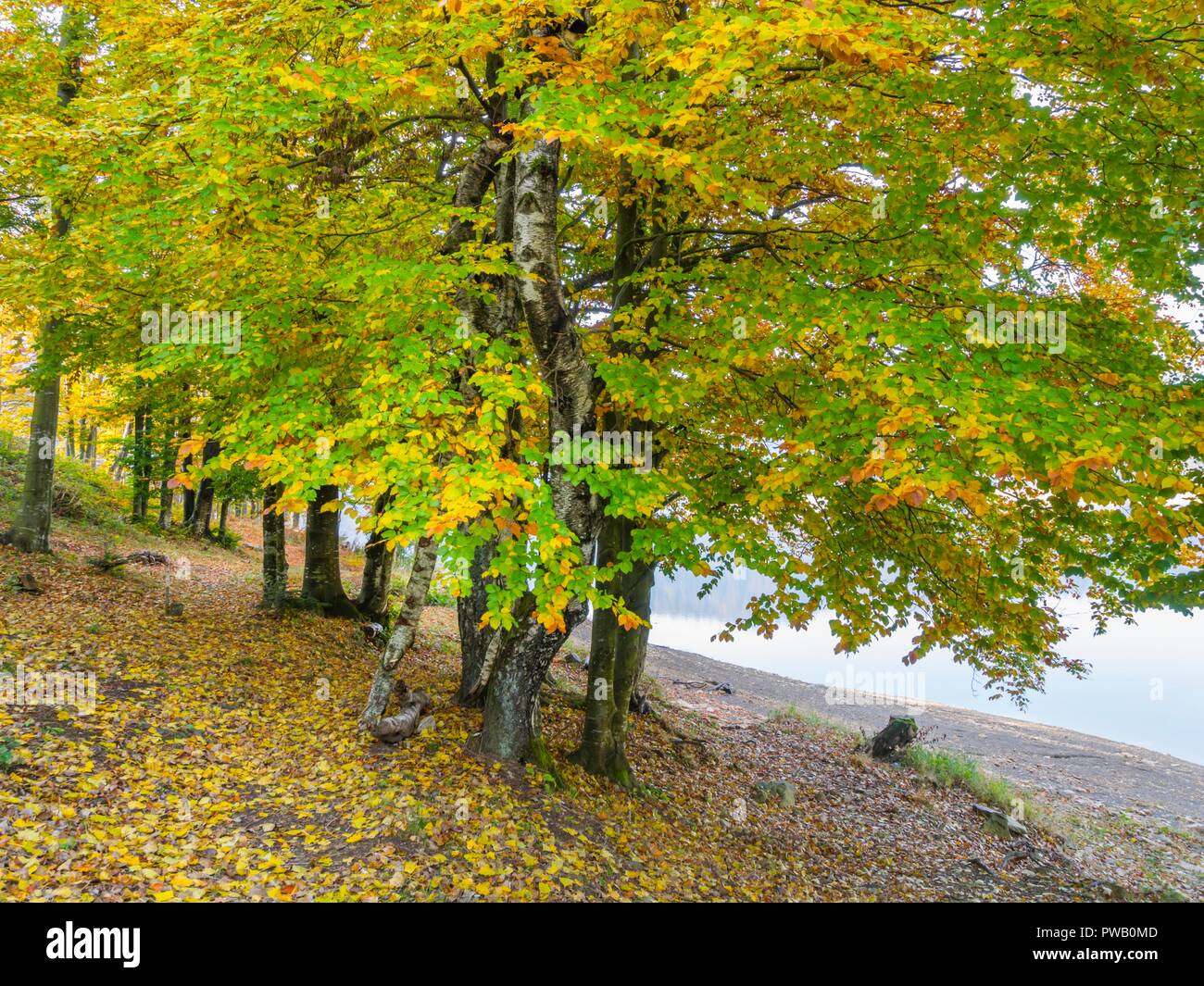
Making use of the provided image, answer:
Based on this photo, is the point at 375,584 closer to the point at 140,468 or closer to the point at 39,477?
the point at 39,477

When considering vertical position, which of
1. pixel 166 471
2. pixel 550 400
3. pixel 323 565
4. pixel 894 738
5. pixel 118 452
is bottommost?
pixel 894 738

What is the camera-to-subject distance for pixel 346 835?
19.2ft

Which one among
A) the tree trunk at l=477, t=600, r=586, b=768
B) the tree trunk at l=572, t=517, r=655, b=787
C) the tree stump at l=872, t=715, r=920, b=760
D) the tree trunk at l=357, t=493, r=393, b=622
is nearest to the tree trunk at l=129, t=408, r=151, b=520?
the tree trunk at l=357, t=493, r=393, b=622

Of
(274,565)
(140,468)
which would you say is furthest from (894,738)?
(140,468)

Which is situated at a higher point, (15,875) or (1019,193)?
(1019,193)

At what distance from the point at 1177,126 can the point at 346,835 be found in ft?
34.2

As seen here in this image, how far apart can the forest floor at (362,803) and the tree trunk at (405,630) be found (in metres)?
0.48

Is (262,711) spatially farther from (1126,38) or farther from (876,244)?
(1126,38)

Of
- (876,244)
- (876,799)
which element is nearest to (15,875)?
(876,244)

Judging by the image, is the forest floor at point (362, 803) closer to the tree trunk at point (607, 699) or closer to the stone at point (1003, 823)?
the stone at point (1003, 823)

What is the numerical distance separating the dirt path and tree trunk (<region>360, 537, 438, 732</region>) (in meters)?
12.5

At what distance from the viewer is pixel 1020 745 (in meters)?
22.0

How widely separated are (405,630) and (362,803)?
6.15ft

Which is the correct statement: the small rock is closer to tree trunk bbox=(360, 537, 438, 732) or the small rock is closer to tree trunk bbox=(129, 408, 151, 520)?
tree trunk bbox=(360, 537, 438, 732)
